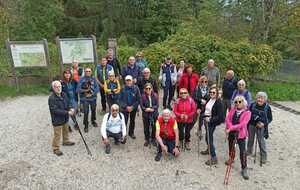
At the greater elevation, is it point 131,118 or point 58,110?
point 58,110

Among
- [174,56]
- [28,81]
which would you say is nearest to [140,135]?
[174,56]

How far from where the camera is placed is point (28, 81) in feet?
45.8

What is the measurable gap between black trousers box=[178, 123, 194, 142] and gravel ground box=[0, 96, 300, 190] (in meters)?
0.37

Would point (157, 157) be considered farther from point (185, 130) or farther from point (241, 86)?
point (241, 86)

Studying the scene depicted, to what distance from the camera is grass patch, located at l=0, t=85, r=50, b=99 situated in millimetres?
13133

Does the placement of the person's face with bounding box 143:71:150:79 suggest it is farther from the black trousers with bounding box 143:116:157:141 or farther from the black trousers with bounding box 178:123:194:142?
the black trousers with bounding box 178:123:194:142

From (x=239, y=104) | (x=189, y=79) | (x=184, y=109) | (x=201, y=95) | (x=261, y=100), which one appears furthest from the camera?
(x=189, y=79)

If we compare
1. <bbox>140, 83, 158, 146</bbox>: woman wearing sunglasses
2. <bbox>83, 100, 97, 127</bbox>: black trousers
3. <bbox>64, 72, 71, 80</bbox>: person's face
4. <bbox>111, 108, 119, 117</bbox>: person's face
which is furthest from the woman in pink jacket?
<bbox>64, 72, 71, 80</bbox>: person's face

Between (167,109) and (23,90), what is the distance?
7.67 m

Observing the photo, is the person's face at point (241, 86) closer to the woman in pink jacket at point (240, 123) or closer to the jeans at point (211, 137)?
the woman in pink jacket at point (240, 123)

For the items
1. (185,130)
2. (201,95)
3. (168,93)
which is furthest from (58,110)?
(168,93)

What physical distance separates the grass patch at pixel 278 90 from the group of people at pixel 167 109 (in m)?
6.05

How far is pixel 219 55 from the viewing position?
14.4m

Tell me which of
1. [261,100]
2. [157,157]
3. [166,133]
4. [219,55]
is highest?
[219,55]
